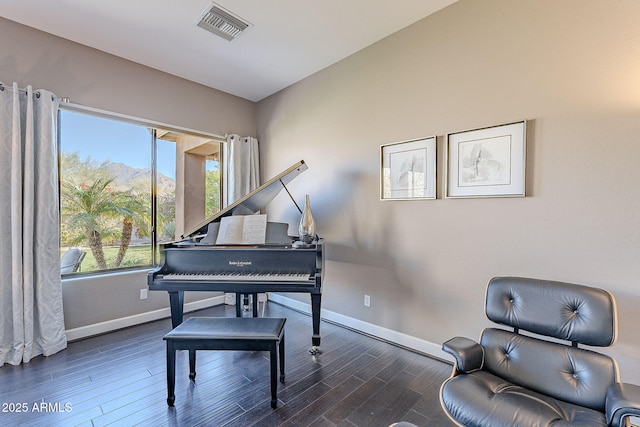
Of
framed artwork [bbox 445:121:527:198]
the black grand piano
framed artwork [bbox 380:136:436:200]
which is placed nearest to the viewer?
framed artwork [bbox 445:121:527:198]

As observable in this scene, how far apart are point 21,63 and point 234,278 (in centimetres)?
286

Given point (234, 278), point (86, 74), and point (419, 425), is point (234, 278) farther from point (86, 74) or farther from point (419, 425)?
point (86, 74)

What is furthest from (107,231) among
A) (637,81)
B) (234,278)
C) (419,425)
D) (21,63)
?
(637,81)

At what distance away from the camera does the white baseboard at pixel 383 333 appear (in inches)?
A: 102

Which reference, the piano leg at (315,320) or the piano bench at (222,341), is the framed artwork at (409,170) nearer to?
the piano leg at (315,320)

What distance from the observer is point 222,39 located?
9.55 ft

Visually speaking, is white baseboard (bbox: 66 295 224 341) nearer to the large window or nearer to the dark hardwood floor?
the dark hardwood floor

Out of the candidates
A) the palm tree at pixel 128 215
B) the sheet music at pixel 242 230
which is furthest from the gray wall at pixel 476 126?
the palm tree at pixel 128 215

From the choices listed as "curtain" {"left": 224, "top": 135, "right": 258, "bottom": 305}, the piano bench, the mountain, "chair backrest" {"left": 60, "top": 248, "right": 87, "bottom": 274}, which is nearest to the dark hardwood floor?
the piano bench

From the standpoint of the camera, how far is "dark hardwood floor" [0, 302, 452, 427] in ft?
6.04

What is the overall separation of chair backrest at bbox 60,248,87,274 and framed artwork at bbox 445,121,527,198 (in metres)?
3.87

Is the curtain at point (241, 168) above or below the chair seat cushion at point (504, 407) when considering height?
above

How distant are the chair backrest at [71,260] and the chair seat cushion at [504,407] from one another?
3681 millimetres

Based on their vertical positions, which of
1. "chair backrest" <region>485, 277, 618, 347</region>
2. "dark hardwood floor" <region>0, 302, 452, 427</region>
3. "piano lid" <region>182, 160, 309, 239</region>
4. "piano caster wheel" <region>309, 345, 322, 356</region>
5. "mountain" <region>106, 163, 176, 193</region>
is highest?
"mountain" <region>106, 163, 176, 193</region>
